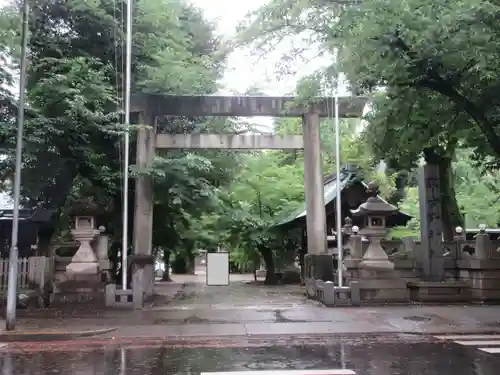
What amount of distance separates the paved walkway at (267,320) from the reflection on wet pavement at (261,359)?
4.86 ft

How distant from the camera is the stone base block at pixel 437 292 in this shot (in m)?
16.8

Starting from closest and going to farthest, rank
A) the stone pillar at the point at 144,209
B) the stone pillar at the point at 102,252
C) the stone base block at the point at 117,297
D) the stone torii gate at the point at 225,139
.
→ the stone base block at the point at 117,297 → the stone pillar at the point at 102,252 → the stone pillar at the point at 144,209 → the stone torii gate at the point at 225,139

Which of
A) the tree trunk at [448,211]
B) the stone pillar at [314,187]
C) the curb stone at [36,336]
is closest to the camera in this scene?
the curb stone at [36,336]

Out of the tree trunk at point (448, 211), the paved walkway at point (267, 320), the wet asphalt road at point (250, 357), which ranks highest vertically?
the tree trunk at point (448, 211)

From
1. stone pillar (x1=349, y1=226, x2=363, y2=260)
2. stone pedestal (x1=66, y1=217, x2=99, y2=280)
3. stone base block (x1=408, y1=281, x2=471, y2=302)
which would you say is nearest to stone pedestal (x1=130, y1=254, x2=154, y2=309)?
stone pedestal (x1=66, y1=217, x2=99, y2=280)

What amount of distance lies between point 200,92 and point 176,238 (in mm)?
7696

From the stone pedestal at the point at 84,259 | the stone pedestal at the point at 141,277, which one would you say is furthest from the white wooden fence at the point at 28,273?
the stone pedestal at the point at 141,277

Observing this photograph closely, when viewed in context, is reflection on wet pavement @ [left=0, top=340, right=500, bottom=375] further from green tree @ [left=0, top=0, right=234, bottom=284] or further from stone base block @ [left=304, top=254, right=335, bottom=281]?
stone base block @ [left=304, top=254, right=335, bottom=281]

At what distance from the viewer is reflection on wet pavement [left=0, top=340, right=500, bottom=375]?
7992 mm

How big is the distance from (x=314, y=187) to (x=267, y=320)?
7.02 metres

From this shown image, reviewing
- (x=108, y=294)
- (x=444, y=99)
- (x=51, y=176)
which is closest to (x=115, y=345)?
(x=108, y=294)

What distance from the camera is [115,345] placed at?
1042 centimetres

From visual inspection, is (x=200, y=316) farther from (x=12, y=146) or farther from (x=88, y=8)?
(x=88, y=8)

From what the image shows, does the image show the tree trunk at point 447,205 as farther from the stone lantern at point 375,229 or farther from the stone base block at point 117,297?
the stone base block at point 117,297
